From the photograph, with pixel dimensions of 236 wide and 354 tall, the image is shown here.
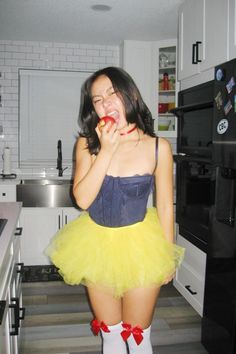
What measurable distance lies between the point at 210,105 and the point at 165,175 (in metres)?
1.00

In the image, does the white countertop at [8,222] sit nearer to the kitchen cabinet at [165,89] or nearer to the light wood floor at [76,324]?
the light wood floor at [76,324]

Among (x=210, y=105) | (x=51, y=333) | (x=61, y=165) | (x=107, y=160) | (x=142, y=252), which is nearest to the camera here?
(x=107, y=160)

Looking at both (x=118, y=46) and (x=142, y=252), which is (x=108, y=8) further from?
(x=142, y=252)

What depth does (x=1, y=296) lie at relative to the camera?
1.17m

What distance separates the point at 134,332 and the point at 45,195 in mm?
2184

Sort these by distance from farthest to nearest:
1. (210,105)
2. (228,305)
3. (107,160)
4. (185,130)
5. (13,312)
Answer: (185,130), (210,105), (228,305), (13,312), (107,160)

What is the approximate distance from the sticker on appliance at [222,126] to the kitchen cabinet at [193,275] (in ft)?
2.94

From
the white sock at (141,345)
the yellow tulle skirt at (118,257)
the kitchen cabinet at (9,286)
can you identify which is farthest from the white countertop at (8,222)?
the white sock at (141,345)

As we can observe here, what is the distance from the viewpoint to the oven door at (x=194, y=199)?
228cm

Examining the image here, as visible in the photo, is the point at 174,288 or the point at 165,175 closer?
the point at 165,175

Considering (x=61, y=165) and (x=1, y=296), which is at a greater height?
(x=61, y=165)

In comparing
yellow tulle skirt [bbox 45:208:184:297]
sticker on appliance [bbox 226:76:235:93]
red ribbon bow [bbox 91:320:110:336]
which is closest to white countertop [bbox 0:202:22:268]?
yellow tulle skirt [bbox 45:208:184:297]

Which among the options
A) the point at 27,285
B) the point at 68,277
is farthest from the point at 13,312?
the point at 27,285

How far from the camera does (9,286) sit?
4.72ft
